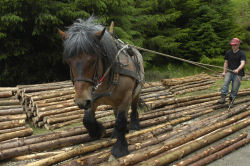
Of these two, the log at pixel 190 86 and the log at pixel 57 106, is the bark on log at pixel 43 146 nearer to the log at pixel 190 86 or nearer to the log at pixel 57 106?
the log at pixel 57 106

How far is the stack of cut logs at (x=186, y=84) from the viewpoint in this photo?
8694mm

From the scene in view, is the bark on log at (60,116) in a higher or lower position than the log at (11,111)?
lower

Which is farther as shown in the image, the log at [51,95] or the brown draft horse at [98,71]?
the log at [51,95]

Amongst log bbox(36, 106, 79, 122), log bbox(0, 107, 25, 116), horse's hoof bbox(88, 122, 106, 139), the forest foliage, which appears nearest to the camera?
horse's hoof bbox(88, 122, 106, 139)

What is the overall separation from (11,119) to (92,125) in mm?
2148

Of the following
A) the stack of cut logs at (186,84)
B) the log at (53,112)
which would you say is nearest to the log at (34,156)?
the log at (53,112)

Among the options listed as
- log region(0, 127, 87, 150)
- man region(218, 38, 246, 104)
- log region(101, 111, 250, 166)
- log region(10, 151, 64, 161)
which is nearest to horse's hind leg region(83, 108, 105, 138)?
log region(0, 127, 87, 150)

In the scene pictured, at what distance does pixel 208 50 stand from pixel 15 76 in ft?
38.9

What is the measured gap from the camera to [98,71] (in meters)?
2.84

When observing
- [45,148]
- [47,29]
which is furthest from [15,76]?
[45,148]

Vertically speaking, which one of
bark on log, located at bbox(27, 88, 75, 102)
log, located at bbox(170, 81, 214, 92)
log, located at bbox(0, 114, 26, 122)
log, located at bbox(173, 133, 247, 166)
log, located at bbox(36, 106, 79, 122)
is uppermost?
log, located at bbox(173, 133, 247, 166)

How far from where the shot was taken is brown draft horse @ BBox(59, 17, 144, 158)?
2.59 meters

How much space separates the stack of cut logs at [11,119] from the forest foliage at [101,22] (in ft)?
7.31

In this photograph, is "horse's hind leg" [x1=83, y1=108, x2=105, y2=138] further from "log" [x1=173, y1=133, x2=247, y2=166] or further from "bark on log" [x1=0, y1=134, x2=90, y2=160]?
"log" [x1=173, y1=133, x2=247, y2=166]
